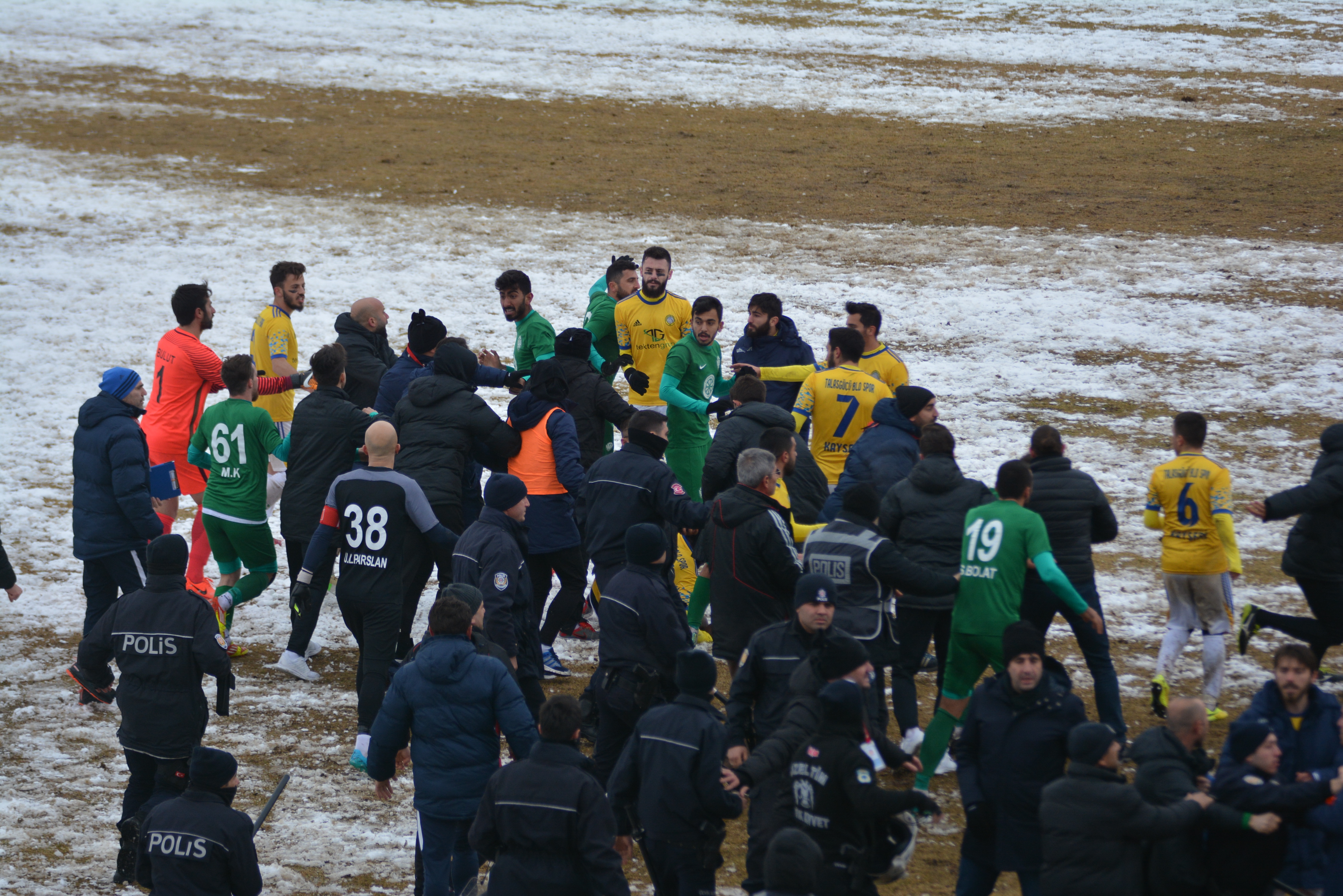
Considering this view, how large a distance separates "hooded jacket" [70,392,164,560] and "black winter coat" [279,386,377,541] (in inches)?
36.9

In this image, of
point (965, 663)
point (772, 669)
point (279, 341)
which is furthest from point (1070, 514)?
point (279, 341)

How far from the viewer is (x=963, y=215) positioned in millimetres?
20453

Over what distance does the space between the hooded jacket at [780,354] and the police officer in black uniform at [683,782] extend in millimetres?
4896

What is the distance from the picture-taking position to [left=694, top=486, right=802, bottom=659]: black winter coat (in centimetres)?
713

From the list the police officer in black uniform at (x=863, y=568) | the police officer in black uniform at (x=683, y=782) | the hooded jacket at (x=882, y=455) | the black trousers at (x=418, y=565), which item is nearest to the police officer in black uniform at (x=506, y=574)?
the black trousers at (x=418, y=565)

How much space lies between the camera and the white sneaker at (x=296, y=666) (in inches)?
354

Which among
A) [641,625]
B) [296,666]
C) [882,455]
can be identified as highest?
[882,455]

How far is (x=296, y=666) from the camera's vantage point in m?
9.00

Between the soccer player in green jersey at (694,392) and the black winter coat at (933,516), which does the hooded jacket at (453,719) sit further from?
the soccer player in green jersey at (694,392)

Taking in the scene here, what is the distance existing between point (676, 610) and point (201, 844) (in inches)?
107

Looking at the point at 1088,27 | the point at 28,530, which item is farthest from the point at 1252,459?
the point at 1088,27

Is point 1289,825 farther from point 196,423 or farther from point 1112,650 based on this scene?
point 196,423

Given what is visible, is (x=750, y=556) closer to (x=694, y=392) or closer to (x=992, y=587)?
(x=992, y=587)

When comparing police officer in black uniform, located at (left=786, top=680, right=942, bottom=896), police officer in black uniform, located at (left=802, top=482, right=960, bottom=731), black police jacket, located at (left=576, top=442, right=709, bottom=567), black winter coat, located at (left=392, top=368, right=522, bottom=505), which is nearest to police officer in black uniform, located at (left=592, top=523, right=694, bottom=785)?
police officer in black uniform, located at (left=802, top=482, right=960, bottom=731)
